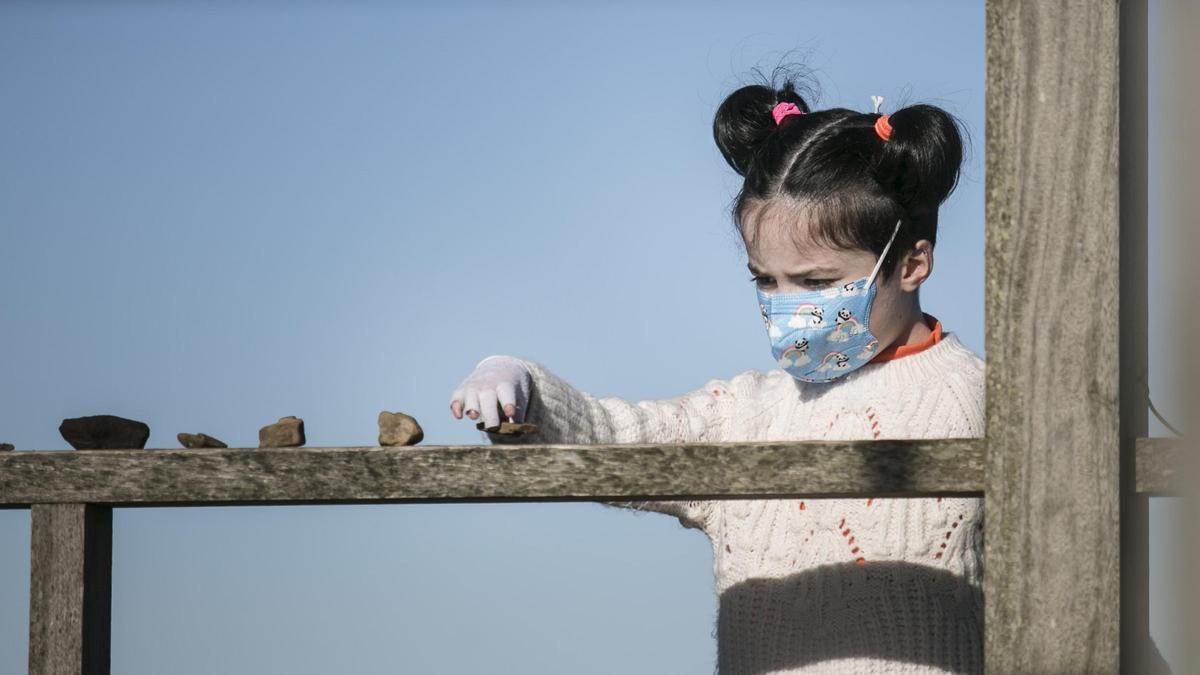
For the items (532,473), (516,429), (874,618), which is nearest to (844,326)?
(874,618)

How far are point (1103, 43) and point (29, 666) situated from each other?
167cm

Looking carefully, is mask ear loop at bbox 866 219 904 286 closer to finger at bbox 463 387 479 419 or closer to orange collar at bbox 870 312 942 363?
orange collar at bbox 870 312 942 363

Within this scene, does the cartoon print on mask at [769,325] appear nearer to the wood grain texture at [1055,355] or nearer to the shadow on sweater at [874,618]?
the shadow on sweater at [874,618]

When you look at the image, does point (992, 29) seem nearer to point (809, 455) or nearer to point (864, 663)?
point (809, 455)

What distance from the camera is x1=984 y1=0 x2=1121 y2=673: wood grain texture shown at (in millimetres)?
1722

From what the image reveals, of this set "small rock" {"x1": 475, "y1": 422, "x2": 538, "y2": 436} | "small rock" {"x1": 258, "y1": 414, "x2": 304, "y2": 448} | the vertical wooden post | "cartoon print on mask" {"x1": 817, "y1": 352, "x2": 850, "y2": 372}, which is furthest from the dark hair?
the vertical wooden post

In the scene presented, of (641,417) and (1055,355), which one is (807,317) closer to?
(641,417)

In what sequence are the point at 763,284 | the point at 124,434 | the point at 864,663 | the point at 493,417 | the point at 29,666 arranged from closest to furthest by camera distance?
the point at 29,666 → the point at 124,434 → the point at 493,417 → the point at 864,663 → the point at 763,284

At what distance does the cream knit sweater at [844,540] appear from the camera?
112 inches

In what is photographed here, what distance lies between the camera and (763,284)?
3.14 m

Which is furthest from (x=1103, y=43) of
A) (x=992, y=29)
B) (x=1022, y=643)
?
(x=1022, y=643)

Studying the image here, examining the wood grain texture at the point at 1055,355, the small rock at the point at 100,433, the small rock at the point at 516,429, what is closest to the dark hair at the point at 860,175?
the small rock at the point at 516,429

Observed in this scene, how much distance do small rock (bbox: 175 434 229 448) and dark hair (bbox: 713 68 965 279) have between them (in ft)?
5.15

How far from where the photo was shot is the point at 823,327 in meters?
3.08
